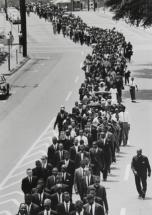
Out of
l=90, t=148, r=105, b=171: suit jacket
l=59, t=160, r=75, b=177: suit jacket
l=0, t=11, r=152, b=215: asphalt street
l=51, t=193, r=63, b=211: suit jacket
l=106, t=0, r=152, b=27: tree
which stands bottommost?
l=0, t=11, r=152, b=215: asphalt street

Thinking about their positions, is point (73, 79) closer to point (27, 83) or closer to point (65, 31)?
point (27, 83)

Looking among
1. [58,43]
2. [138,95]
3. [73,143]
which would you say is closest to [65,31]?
[58,43]

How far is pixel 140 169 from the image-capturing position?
73.3 ft

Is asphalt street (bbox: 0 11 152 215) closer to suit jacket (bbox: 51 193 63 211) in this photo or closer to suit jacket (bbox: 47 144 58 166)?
suit jacket (bbox: 47 144 58 166)

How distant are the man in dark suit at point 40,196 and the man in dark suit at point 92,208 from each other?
122cm

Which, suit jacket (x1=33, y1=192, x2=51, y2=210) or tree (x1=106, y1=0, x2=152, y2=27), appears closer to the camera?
suit jacket (x1=33, y1=192, x2=51, y2=210)

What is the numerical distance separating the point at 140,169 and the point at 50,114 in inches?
674

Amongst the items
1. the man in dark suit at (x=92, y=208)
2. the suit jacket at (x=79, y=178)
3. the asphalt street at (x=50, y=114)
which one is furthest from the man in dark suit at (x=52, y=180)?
the man in dark suit at (x=92, y=208)

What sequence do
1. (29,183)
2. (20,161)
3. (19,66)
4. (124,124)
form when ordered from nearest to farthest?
(29,183), (20,161), (124,124), (19,66)

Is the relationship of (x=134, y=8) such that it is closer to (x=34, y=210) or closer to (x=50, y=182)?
(x=50, y=182)

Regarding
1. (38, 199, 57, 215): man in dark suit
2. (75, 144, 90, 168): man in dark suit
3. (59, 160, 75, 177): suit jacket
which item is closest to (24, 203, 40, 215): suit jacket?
(38, 199, 57, 215): man in dark suit

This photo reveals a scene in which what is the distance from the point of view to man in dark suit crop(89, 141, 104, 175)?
928 inches

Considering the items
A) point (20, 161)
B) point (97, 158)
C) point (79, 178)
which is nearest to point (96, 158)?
point (97, 158)

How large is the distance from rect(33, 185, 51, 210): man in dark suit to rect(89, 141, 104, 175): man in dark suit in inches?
174
